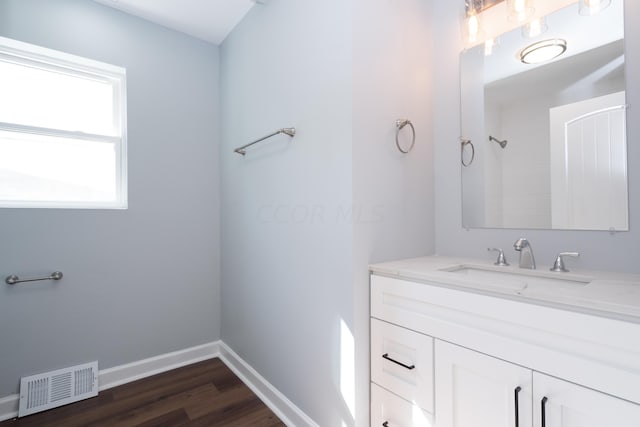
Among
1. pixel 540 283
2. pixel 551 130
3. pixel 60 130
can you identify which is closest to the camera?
pixel 540 283

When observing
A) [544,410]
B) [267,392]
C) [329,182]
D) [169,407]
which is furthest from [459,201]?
[169,407]

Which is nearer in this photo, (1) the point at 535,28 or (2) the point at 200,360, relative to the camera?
(1) the point at 535,28

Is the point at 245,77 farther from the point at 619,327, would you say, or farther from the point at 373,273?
the point at 619,327

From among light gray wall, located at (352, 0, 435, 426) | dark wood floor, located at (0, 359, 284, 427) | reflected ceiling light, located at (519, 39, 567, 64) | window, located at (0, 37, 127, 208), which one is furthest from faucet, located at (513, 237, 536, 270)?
window, located at (0, 37, 127, 208)

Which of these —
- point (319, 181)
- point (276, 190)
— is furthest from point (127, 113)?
point (319, 181)

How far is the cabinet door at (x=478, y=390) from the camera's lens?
906 millimetres

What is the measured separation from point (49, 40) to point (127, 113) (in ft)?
1.75

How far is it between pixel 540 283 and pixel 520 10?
4.26 feet

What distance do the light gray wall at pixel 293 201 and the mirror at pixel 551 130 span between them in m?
0.76

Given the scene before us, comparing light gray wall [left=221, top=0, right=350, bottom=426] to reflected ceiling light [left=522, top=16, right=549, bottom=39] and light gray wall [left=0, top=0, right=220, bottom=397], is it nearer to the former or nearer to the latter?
light gray wall [left=0, top=0, right=220, bottom=397]

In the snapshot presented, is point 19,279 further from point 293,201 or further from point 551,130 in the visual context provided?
point 551,130

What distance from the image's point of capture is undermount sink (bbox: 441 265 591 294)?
0.96 metres

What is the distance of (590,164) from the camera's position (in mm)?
1272

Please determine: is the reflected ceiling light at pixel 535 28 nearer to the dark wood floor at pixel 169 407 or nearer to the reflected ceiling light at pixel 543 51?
the reflected ceiling light at pixel 543 51
